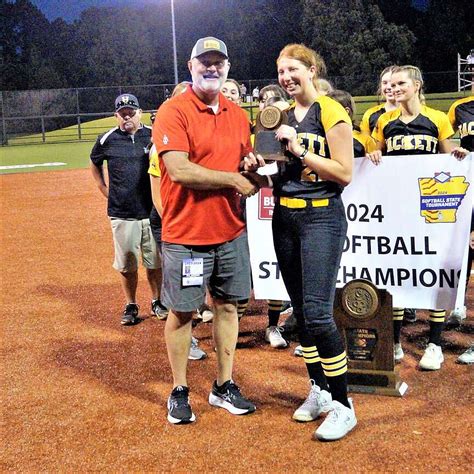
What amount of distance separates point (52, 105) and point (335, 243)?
118 feet

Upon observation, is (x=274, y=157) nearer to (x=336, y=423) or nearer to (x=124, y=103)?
(x=336, y=423)

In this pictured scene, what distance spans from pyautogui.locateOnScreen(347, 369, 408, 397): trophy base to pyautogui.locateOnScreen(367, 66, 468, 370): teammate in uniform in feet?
1.91

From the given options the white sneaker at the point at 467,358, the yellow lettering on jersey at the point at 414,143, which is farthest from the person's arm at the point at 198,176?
the white sneaker at the point at 467,358

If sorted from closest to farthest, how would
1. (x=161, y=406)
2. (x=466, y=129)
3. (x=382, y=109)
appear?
(x=161, y=406) < (x=466, y=129) < (x=382, y=109)

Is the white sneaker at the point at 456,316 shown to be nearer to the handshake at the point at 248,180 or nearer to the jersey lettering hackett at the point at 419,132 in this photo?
the jersey lettering hackett at the point at 419,132

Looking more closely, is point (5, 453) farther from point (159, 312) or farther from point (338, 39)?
point (338, 39)

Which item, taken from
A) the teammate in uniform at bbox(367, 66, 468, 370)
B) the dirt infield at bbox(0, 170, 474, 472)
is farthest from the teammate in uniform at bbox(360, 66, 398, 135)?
the dirt infield at bbox(0, 170, 474, 472)

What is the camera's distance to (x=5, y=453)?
399 cm

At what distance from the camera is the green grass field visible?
77.7ft

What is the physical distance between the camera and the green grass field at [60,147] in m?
23.7

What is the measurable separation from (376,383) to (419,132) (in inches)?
78.2

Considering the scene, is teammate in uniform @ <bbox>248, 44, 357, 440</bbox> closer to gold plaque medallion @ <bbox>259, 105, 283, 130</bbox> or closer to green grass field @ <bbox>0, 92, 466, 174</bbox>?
gold plaque medallion @ <bbox>259, 105, 283, 130</bbox>

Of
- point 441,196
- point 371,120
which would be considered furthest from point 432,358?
point 371,120

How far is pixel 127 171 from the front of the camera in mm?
6684
